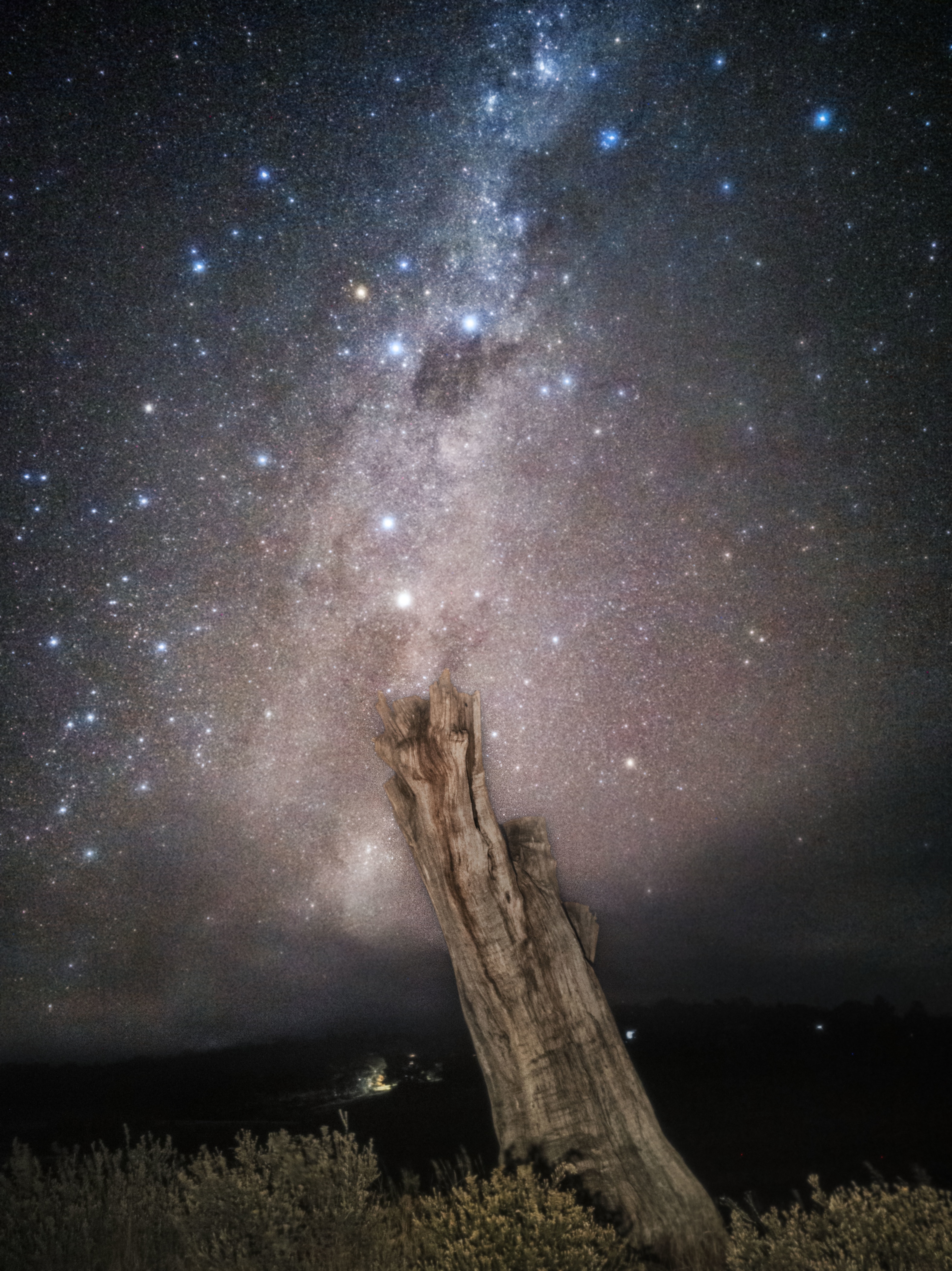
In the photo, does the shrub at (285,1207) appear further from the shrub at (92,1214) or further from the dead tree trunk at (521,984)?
the dead tree trunk at (521,984)

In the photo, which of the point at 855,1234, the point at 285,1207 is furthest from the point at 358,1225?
the point at 855,1234

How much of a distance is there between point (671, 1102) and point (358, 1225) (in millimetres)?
28562

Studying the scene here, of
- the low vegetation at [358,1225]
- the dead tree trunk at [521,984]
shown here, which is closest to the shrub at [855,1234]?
the low vegetation at [358,1225]

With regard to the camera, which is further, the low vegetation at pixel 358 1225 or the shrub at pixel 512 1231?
the low vegetation at pixel 358 1225

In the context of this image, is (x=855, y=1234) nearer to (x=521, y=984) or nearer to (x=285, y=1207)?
(x=521, y=984)

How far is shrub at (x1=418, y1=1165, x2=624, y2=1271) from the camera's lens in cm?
415

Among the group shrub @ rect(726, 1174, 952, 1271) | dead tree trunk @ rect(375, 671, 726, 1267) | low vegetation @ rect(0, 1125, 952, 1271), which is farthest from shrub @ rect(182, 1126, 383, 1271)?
shrub @ rect(726, 1174, 952, 1271)

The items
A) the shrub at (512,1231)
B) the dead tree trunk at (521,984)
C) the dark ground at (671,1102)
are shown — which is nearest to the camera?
the shrub at (512,1231)

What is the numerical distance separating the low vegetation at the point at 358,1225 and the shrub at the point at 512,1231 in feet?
0.05

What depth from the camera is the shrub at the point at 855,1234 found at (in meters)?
4.20

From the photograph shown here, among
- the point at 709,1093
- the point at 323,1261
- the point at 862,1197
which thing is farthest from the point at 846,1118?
the point at 323,1261

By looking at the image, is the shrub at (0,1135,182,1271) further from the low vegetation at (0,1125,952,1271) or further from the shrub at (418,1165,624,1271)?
the shrub at (418,1165,624,1271)

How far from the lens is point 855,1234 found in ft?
15.1

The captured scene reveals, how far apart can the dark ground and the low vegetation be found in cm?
143
